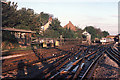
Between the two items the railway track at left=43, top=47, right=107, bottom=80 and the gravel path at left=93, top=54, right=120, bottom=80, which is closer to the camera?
the railway track at left=43, top=47, right=107, bottom=80

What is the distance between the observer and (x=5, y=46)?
20062 millimetres

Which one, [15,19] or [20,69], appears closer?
[20,69]

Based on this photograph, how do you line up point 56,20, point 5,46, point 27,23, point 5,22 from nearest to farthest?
point 5,46 < point 5,22 < point 27,23 < point 56,20

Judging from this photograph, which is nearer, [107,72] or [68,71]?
[68,71]

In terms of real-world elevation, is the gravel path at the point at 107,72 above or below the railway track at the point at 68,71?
below

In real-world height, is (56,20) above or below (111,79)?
above

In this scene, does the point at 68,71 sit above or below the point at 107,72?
above

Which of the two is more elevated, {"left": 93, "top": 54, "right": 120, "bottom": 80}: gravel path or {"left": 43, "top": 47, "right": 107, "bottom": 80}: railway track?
{"left": 43, "top": 47, "right": 107, "bottom": 80}: railway track

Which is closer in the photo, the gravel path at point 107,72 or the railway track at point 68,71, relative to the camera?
the railway track at point 68,71

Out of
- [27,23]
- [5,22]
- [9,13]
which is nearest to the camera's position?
[5,22]

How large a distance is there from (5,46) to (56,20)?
36.0 metres

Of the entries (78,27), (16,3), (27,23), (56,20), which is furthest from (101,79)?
Answer: (78,27)

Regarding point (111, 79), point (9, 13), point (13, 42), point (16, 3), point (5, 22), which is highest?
point (16, 3)

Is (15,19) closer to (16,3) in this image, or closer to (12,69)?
(16,3)
